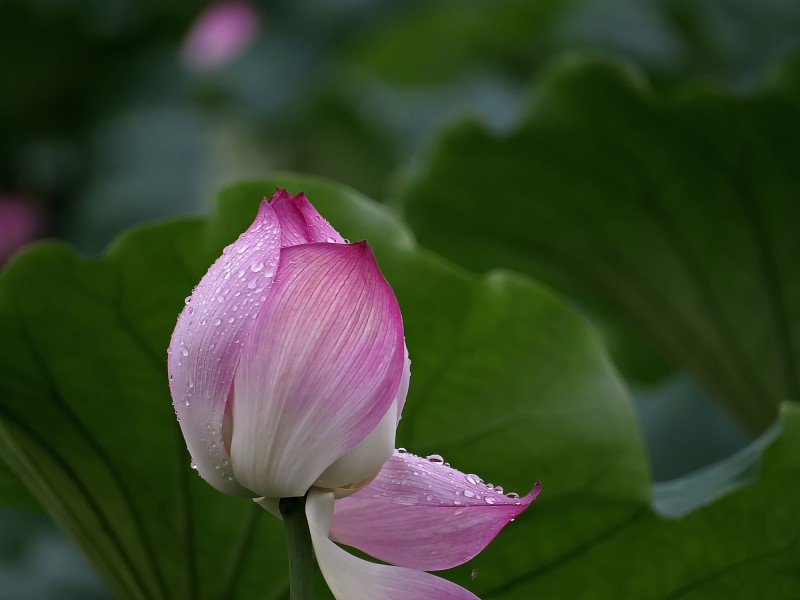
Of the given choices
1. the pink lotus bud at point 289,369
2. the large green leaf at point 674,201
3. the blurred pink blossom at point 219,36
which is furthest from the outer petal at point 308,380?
the blurred pink blossom at point 219,36

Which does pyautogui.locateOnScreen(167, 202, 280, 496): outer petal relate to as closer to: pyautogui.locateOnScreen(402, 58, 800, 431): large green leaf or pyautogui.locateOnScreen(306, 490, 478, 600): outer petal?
pyautogui.locateOnScreen(306, 490, 478, 600): outer petal

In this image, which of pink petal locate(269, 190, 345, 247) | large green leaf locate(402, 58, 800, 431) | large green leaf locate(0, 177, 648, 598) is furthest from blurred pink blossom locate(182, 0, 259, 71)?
pink petal locate(269, 190, 345, 247)

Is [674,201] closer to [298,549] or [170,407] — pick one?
[170,407]

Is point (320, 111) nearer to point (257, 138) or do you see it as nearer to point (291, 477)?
point (257, 138)

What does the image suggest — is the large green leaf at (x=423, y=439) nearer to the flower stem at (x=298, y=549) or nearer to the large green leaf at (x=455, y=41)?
the flower stem at (x=298, y=549)

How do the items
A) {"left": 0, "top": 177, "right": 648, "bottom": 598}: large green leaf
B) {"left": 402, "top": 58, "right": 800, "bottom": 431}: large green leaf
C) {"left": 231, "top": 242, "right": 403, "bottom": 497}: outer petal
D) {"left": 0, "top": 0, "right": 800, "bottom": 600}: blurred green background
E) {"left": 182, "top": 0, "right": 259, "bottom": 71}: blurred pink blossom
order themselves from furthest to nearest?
{"left": 182, "top": 0, "right": 259, "bottom": 71}: blurred pink blossom
{"left": 0, "top": 0, "right": 800, "bottom": 600}: blurred green background
{"left": 402, "top": 58, "right": 800, "bottom": 431}: large green leaf
{"left": 0, "top": 177, "right": 648, "bottom": 598}: large green leaf
{"left": 231, "top": 242, "right": 403, "bottom": 497}: outer petal

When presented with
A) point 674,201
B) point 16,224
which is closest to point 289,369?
point 674,201
